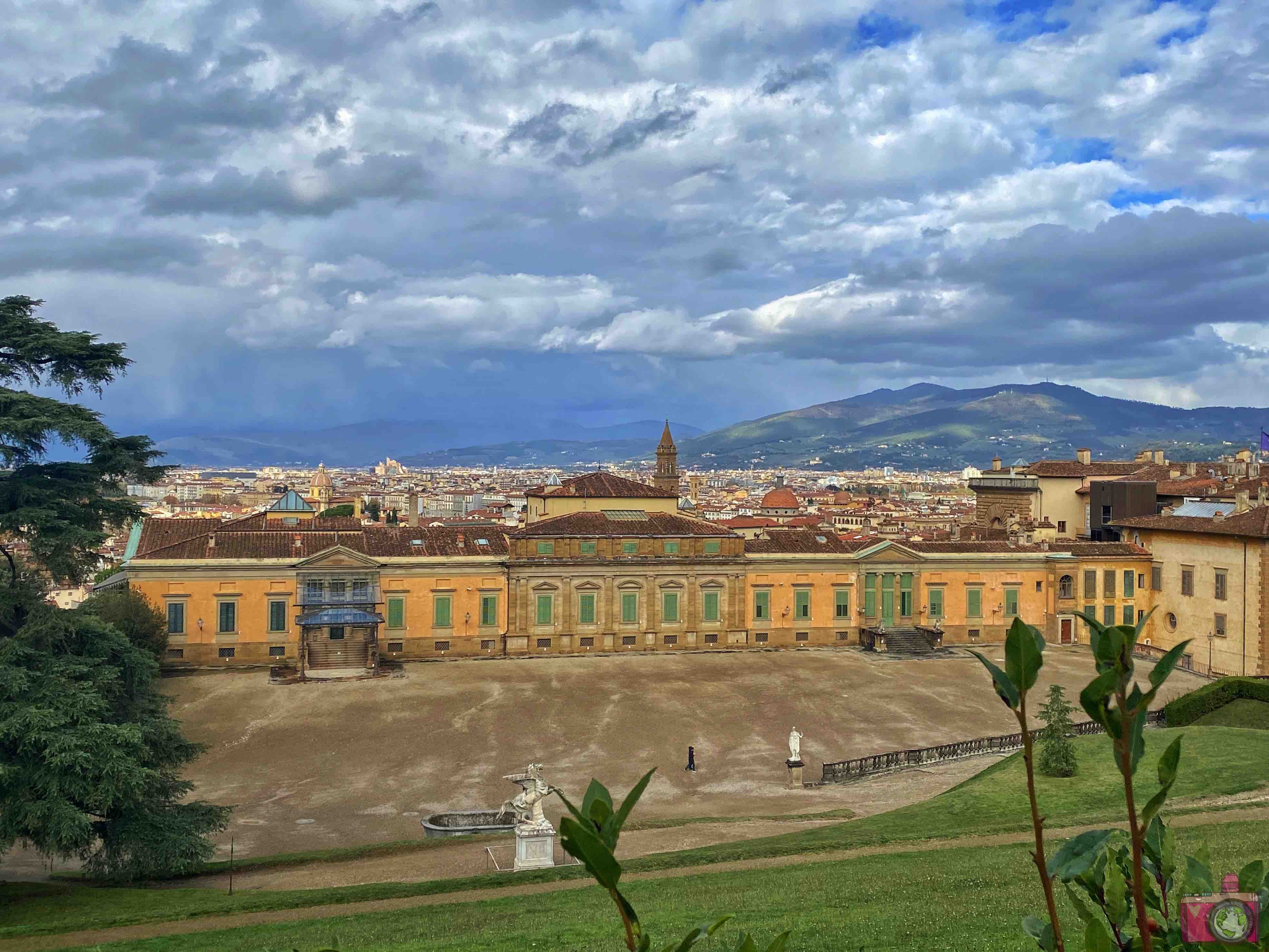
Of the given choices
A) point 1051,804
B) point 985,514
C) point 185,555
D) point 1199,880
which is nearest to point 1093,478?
point 985,514

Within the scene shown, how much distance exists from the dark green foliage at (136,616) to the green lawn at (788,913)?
30.9 metres

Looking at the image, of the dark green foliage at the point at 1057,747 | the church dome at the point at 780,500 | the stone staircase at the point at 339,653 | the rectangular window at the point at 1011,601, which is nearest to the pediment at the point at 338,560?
the stone staircase at the point at 339,653

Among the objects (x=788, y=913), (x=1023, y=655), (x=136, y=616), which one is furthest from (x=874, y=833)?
(x=136, y=616)

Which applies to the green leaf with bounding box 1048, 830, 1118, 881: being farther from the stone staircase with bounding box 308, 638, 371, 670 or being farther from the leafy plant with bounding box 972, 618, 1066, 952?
the stone staircase with bounding box 308, 638, 371, 670

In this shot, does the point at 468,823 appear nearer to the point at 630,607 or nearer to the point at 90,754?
the point at 90,754

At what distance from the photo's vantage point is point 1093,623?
3.11 metres

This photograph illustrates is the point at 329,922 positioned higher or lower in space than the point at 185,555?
lower

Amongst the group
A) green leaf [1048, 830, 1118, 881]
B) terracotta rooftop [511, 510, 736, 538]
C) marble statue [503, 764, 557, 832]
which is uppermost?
green leaf [1048, 830, 1118, 881]

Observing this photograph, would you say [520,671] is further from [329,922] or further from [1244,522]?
[1244,522]

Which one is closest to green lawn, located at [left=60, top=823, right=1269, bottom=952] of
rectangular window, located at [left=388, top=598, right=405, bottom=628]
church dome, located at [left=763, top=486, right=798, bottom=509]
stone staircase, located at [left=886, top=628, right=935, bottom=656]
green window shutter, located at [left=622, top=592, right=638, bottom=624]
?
rectangular window, located at [left=388, top=598, right=405, bottom=628]

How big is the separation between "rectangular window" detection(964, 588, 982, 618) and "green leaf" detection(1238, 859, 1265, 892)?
179ft

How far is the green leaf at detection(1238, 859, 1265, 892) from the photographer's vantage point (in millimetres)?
3990

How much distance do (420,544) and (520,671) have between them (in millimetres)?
9448

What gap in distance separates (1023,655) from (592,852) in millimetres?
1538
